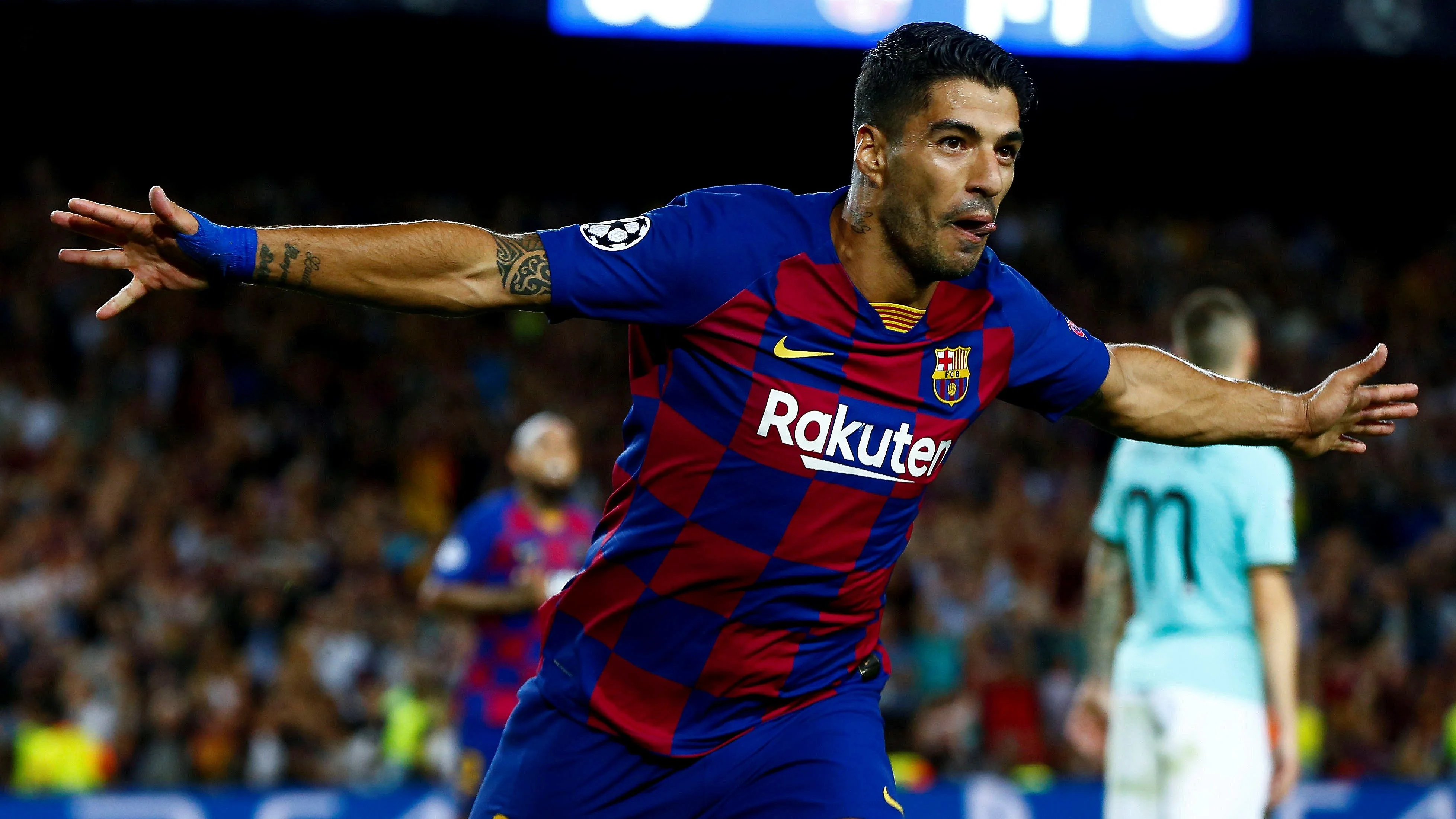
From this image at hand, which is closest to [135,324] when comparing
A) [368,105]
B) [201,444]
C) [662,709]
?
[201,444]

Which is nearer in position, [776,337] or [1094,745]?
[776,337]

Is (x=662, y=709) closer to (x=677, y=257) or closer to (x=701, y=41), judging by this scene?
(x=677, y=257)

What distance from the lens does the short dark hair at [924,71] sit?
308 cm

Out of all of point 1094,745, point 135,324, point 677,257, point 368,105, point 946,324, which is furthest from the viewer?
point 368,105

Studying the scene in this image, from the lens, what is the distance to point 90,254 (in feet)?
8.44

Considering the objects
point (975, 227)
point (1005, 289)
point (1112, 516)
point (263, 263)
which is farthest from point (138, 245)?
point (1112, 516)

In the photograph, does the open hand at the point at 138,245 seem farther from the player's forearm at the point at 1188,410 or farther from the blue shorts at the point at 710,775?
the player's forearm at the point at 1188,410

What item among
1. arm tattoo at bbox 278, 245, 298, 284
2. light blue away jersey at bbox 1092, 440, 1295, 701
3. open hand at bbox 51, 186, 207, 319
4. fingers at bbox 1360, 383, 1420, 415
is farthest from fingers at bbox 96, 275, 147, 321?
light blue away jersey at bbox 1092, 440, 1295, 701

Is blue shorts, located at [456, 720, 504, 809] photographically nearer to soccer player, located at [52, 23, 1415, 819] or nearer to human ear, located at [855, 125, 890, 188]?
soccer player, located at [52, 23, 1415, 819]

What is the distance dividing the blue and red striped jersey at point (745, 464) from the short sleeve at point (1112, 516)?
5.72 ft

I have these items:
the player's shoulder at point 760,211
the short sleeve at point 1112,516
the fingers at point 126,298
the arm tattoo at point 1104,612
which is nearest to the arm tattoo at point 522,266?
the player's shoulder at point 760,211

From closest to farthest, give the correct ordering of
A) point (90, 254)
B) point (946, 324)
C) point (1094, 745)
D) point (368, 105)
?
1. point (90, 254)
2. point (946, 324)
3. point (1094, 745)
4. point (368, 105)

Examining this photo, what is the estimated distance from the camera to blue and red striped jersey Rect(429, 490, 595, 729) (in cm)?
656

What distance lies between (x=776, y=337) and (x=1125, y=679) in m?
2.26
